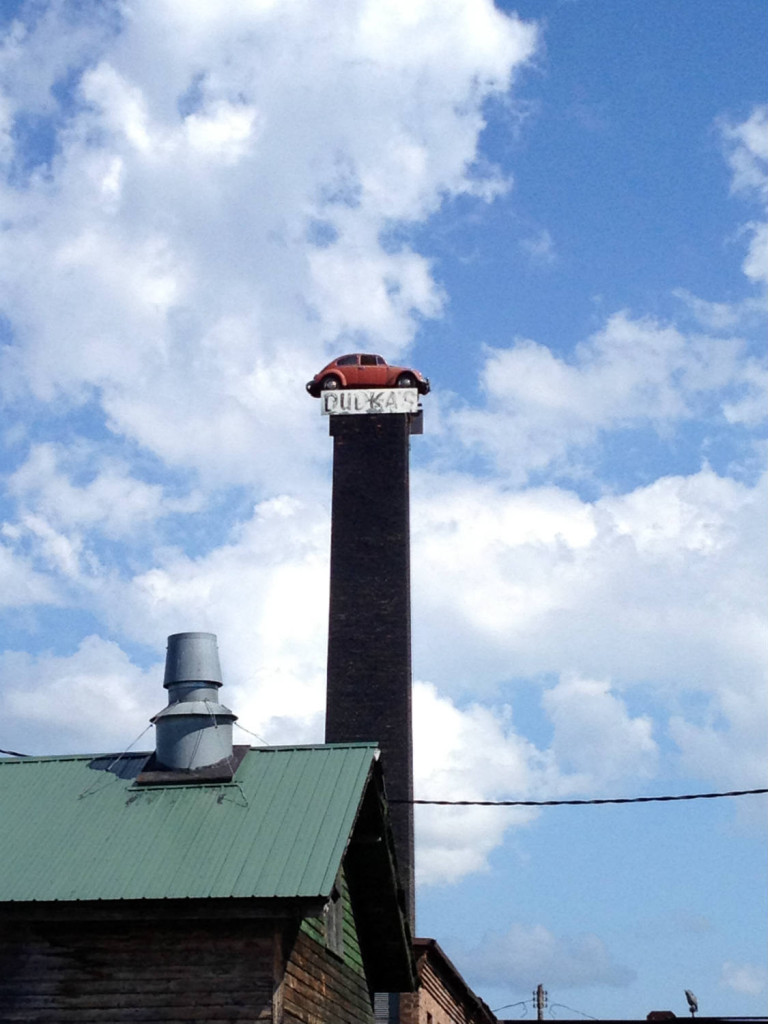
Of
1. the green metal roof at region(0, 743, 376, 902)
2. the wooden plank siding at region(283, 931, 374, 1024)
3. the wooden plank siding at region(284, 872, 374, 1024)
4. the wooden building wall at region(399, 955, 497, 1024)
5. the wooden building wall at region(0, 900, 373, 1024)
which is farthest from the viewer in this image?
the wooden building wall at region(399, 955, 497, 1024)

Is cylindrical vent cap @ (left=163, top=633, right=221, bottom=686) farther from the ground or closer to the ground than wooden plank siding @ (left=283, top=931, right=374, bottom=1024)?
farther from the ground

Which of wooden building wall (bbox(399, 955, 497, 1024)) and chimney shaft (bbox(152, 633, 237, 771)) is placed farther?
wooden building wall (bbox(399, 955, 497, 1024))

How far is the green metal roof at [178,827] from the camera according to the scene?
13.6 m

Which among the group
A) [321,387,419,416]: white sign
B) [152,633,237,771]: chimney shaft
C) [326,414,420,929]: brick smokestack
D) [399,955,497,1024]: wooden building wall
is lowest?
[399,955,497,1024]: wooden building wall

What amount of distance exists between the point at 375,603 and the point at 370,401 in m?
6.13

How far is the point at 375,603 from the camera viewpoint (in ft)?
113

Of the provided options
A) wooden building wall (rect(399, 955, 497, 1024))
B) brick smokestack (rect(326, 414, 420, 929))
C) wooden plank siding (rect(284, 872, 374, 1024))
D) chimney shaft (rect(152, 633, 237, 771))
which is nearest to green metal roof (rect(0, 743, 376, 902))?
chimney shaft (rect(152, 633, 237, 771))

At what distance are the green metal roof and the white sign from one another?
21.5 m

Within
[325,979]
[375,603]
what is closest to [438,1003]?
[375,603]

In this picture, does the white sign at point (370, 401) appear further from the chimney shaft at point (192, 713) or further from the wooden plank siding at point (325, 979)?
the wooden plank siding at point (325, 979)

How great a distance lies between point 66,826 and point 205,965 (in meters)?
2.55

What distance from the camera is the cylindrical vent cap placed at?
1698 centimetres

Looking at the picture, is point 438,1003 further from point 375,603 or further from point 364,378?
point 364,378

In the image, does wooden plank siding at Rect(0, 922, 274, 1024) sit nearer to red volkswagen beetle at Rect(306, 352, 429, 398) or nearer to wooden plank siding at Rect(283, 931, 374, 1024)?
wooden plank siding at Rect(283, 931, 374, 1024)
